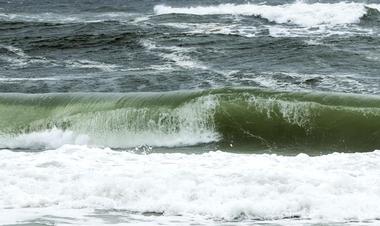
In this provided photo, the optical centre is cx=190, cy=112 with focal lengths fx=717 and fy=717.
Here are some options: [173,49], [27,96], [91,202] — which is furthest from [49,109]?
[173,49]

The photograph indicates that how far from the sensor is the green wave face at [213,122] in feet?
38.6

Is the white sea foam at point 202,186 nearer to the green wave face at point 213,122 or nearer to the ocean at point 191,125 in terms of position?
the ocean at point 191,125

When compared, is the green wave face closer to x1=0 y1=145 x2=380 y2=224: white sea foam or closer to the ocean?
the ocean

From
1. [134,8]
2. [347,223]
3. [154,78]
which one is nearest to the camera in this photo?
[347,223]

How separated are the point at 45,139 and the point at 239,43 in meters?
9.89

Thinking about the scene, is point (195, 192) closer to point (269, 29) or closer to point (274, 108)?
point (274, 108)

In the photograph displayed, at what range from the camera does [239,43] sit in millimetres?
21281

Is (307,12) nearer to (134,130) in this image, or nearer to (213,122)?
(213,122)

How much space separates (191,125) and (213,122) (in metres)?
0.39

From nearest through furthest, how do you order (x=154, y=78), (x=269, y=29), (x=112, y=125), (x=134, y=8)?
(x=112, y=125)
(x=154, y=78)
(x=269, y=29)
(x=134, y=8)

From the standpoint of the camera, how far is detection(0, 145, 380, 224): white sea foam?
762 cm

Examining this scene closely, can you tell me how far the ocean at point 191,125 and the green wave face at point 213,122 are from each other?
0.02 meters

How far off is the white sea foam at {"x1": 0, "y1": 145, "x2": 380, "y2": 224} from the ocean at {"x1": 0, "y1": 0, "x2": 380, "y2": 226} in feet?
0.07

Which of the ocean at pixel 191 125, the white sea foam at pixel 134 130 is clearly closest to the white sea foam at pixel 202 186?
the ocean at pixel 191 125
